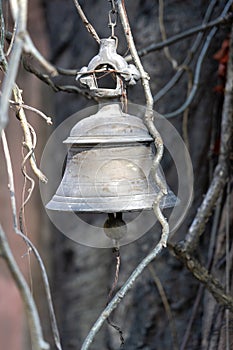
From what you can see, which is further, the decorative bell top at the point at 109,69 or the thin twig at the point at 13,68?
the decorative bell top at the point at 109,69

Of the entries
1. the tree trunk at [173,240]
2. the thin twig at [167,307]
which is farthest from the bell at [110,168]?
the thin twig at [167,307]

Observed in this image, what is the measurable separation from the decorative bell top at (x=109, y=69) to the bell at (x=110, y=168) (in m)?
0.03

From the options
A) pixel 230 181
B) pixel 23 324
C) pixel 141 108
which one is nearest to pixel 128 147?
pixel 230 181

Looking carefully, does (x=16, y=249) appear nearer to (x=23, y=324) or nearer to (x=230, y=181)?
(x=23, y=324)

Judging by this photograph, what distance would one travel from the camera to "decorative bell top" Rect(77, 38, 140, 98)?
977mm

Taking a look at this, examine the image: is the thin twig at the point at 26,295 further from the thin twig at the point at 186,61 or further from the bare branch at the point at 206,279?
the thin twig at the point at 186,61

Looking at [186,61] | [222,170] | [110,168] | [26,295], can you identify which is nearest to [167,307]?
[222,170]

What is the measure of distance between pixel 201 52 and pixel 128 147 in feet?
2.81

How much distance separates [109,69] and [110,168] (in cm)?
14

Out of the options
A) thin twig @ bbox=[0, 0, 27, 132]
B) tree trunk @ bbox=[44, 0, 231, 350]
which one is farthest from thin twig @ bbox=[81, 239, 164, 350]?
tree trunk @ bbox=[44, 0, 231, 350]

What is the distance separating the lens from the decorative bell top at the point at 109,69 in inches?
38.5

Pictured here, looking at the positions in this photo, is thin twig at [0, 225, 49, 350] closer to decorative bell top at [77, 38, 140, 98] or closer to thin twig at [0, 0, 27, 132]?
thin twig at [0, 0, 27, 132]

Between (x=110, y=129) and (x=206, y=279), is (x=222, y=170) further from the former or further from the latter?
(x=110, y=129)

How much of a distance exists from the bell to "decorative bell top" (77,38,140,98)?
3 cm
